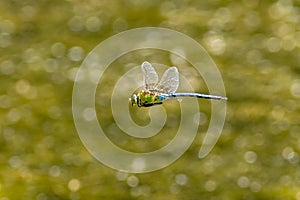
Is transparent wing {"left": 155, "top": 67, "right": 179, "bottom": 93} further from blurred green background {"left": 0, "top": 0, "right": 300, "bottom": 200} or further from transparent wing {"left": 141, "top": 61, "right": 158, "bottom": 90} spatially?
blurred green background {"left": 0, "top": 0, "right": 300, "bottom": 200}

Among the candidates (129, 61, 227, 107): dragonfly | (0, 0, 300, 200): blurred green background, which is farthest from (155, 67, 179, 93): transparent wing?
(0, 0, 300, 200): blurred green background

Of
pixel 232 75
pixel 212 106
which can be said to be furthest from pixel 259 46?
pixel 212 106

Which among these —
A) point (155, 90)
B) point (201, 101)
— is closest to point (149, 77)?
point (155, 90)

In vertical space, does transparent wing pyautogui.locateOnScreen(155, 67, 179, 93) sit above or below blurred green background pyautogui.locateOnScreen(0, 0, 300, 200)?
below

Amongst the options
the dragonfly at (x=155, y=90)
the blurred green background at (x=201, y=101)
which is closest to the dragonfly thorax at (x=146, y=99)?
the dragonfly at (x=155, y=90)

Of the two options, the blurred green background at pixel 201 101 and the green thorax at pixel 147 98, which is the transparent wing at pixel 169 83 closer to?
the green thorax at pixel 147 98

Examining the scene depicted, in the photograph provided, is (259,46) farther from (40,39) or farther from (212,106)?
(40,39)

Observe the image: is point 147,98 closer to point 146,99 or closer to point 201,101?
point 146,99
